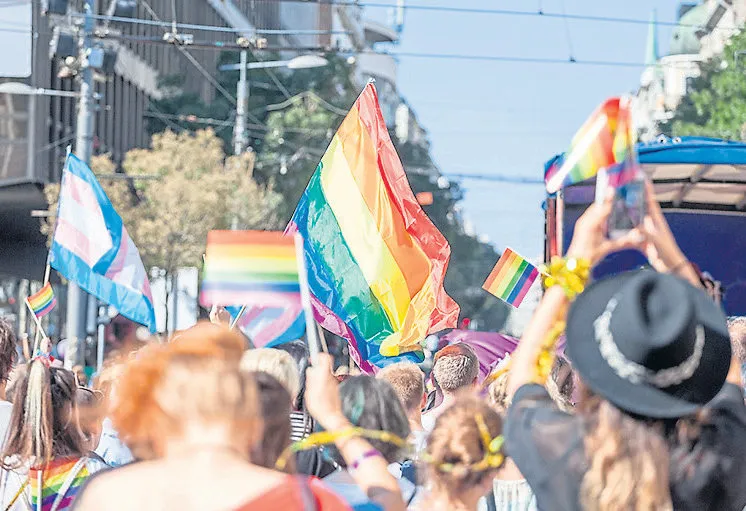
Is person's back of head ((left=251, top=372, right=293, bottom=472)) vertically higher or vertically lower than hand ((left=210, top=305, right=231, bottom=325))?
higher

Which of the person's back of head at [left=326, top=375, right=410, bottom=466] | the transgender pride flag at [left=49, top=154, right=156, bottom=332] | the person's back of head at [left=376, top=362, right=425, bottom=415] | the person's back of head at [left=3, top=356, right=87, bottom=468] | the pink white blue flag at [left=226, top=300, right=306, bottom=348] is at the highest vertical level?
the person's back of head at [left=326, top=375, right=410, bottom=466]

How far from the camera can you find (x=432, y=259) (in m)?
8.52

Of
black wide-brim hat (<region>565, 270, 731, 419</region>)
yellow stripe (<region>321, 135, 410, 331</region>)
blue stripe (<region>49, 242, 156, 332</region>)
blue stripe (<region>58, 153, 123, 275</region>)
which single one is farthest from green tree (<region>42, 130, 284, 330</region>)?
black wide-brim hat (<region>565, 270, 731, 419</region>)

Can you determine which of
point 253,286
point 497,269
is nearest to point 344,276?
point 497,269

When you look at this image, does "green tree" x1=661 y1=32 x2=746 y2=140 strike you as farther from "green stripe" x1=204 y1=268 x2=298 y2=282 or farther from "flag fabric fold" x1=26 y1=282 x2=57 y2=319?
"green stripe" x1=204 y1=268 x2=298 y2=282

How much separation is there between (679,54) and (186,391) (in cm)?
12927

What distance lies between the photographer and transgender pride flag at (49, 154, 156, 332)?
32.3ft

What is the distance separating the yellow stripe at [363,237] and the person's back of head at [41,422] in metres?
3.28

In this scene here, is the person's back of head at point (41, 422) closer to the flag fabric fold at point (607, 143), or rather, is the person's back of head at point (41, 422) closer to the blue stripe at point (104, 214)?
the flag fabric fold at point (607, 143)

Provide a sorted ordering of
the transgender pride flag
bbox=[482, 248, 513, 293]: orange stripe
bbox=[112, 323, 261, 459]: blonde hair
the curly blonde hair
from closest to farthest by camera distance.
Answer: the curly blonde hair
bbox=[112, 323, 261, 459]: blonde hair
bbox=[482, 248, 513, 293]: orange stripe
the transgender pride flag

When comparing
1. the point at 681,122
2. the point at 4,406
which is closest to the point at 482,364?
the point at 4,406

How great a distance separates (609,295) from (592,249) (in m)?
0.13

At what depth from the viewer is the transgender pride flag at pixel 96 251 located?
388 inches

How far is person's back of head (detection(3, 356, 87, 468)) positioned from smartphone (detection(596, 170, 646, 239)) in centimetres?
248
